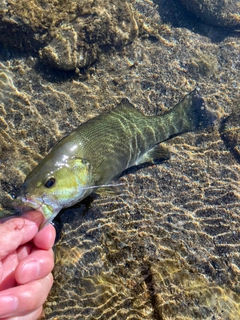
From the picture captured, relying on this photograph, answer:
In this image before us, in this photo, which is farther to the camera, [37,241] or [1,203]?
[1,203]

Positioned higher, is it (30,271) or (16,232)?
(16,232)

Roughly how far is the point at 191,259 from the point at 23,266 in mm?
2167

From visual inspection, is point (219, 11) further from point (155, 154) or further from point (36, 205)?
point (36, 205)

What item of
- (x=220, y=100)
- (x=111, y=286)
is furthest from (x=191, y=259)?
(x=220, y=100)

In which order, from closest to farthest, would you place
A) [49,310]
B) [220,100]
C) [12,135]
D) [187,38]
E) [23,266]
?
1. [23,266]
2. [49,310]
3. [12,135]
4. [220,100]
5. [187,38]

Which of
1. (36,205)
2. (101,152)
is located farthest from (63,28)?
(36,205)

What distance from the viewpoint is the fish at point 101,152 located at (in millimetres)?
3051

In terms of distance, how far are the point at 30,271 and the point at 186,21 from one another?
21.2 ft

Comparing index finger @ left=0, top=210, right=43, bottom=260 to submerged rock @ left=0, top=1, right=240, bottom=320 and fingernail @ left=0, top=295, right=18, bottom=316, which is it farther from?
submerged rock @ left=0, top=1, right=240, bottom=320

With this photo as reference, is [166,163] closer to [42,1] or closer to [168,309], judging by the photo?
[168,309]

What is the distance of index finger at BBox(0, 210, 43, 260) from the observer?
8.32 ft

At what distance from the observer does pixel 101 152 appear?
12.4ft

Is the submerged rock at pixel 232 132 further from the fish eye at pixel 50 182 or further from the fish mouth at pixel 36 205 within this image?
the fish mouth at pixel 36 205

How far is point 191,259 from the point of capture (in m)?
3.74
